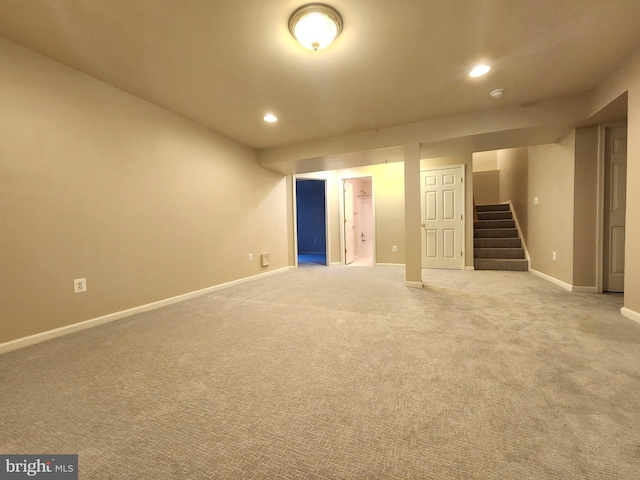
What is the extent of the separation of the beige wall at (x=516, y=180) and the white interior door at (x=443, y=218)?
3.65 feet

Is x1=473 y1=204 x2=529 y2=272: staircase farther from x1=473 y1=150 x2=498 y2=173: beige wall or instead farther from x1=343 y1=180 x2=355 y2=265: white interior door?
x1=343 y1=180 x2=355 y2=265: white interior door

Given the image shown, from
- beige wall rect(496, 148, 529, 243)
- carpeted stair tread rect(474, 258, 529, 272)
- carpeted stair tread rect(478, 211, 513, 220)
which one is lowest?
carpeted stair tread rect(474, 258, 529, 272)

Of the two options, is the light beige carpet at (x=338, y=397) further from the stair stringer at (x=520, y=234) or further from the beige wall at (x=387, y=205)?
the beige wall at (x=387, y=205)

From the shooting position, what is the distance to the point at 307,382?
1381 mm

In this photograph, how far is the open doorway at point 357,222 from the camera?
20.1ft

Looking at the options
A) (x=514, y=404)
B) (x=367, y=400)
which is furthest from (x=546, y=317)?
(x=367, y=400)

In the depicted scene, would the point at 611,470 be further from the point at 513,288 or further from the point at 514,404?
the point at 513,288

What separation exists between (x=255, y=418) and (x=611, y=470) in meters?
1.30

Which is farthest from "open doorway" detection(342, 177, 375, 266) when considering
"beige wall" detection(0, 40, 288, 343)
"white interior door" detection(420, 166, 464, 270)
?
"beige wall" detection(0, 40, 288, 343)

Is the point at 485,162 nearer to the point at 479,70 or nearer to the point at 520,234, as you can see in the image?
the point at 520,234

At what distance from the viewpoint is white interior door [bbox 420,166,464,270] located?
4.93m

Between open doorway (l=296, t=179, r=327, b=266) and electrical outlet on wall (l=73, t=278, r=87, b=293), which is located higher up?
open doorway (l=296, t=179, r=327, b=266)

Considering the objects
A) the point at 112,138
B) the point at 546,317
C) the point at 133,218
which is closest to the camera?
the point at 546,317

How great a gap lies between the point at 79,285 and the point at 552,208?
18.9 feet
